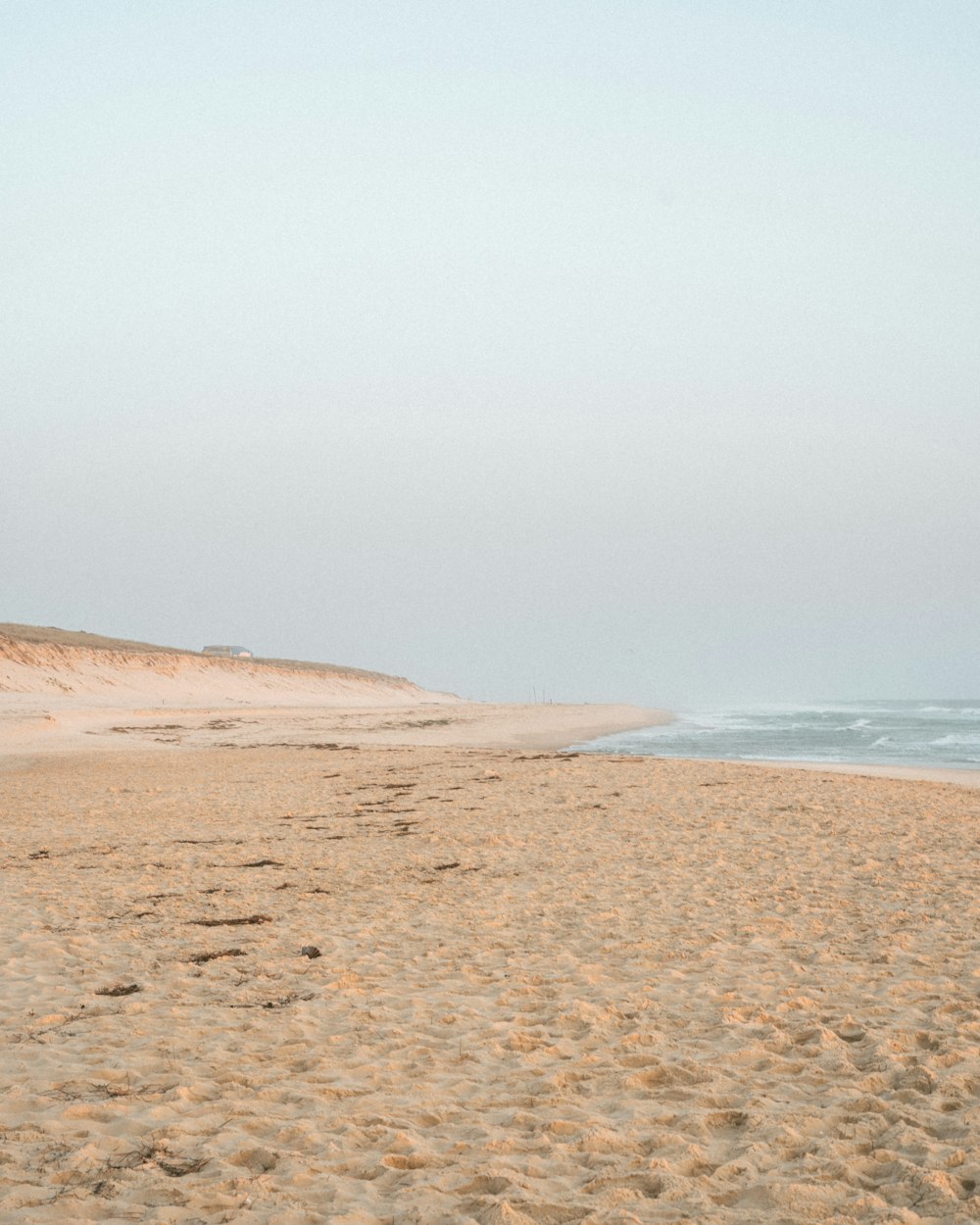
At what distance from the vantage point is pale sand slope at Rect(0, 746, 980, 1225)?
4293mm

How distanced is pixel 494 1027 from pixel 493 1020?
0.16 metres

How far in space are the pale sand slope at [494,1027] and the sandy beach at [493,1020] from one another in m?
0.02

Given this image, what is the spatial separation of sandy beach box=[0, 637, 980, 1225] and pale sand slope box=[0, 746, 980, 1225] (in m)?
0.02

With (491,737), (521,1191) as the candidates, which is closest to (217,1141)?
(521,1191)

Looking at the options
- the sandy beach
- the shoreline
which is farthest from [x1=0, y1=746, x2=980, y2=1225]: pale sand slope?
the shoreline

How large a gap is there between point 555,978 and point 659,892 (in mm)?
3008

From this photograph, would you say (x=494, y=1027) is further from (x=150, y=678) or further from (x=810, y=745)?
(x=150, y=678)

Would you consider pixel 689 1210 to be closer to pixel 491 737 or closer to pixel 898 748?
pixel 491 737

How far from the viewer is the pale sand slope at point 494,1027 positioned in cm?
429

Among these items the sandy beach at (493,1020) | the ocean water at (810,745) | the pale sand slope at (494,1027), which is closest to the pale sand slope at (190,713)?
the ocean water at (810,745)

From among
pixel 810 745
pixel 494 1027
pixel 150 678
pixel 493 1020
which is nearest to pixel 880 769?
pixel 810 745

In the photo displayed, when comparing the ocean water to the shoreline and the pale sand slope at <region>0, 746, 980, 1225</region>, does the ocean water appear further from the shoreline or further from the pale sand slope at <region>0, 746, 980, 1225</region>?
the pale sand slope at <region>0, 746, 980, 1225</region>

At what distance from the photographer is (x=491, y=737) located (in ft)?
126

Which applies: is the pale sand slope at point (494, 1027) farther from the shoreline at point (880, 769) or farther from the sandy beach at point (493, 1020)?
the shoreline at point (880, 769)
